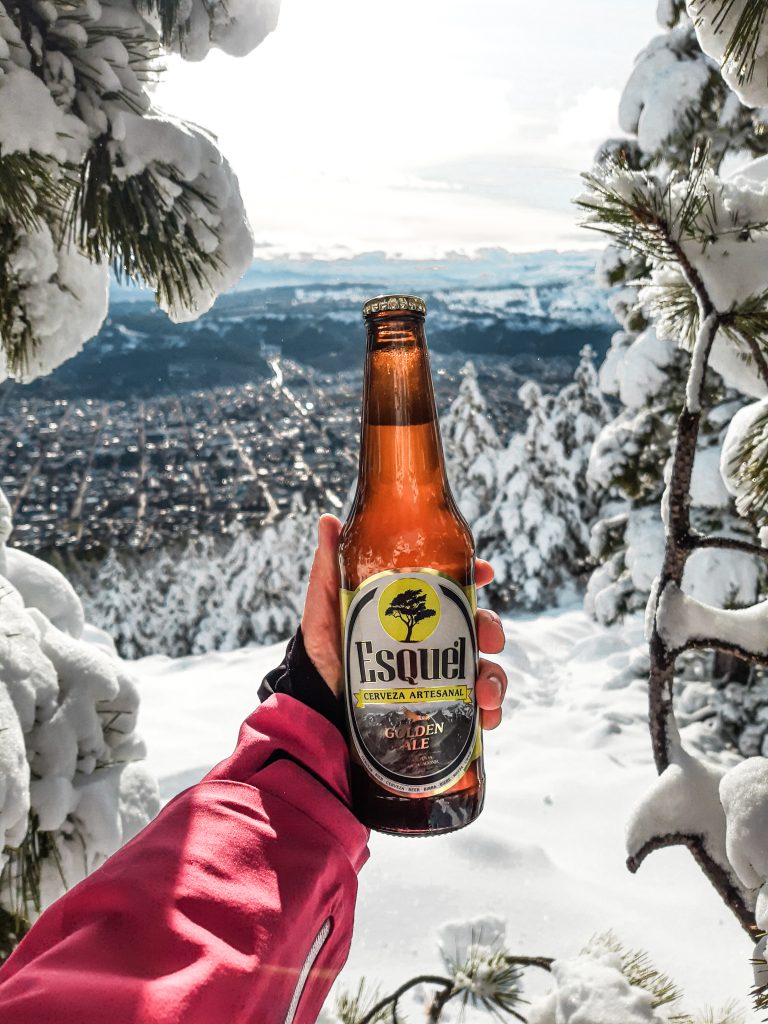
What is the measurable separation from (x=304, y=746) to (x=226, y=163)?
1.58 meters

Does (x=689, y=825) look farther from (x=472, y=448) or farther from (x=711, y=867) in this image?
(x=472, y=448)

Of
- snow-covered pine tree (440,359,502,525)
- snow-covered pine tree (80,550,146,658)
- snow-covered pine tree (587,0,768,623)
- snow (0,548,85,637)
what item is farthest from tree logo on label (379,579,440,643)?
snow-covered pine tree (80,550,146,658)

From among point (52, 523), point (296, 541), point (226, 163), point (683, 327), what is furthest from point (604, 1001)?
point (52, 523)

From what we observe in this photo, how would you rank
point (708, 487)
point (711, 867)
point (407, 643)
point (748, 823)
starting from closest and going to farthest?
point (748, 823), point (711, 867), point (407, 643), point (708, 487)

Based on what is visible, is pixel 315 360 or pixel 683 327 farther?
pixel 315 360

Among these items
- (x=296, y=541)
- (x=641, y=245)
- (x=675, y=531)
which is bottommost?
(x=296, y=541)

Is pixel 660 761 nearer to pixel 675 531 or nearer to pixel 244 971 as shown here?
pixel 675 531

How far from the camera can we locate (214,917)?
3.93ft

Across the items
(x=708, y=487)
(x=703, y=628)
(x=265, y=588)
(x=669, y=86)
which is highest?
(x=669, y=86)

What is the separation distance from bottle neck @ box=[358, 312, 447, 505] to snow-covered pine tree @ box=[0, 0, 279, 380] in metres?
0.56

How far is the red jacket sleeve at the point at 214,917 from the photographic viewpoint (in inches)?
39.4

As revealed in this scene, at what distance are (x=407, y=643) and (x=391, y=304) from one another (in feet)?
2.69

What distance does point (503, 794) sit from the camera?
6293 millimetres

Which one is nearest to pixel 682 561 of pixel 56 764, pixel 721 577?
pixel 56 764
